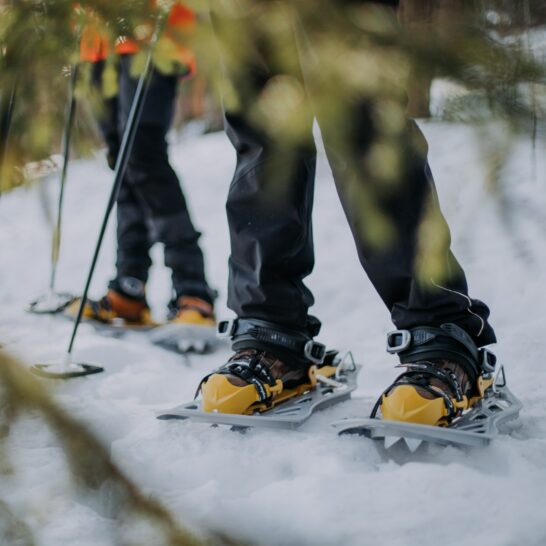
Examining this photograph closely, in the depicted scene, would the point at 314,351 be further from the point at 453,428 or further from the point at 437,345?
the point at 453,428

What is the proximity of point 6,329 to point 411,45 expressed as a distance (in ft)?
9.08

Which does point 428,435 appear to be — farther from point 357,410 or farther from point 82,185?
point 82,185

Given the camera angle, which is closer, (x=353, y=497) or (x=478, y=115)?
(x=478, y=115)

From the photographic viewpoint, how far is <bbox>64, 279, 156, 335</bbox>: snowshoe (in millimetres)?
3178

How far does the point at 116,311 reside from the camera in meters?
3.24

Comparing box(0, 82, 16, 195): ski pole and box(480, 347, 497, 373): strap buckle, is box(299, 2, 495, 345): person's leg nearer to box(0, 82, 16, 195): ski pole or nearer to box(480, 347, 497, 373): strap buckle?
box(480, 347, 497, 373): strap buckle

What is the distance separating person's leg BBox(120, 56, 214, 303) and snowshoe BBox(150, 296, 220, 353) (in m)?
0.08

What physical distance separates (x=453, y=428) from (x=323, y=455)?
303 mm

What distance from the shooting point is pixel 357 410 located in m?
1.92

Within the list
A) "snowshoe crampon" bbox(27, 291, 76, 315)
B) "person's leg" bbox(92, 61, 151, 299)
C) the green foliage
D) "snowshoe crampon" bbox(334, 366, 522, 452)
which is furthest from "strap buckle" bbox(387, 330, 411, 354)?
"snowshoe crampon" bbox(27, 291, 76, 315)

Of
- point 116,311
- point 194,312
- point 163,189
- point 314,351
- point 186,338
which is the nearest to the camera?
point 314,351

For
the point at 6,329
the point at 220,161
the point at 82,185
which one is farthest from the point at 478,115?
the point at 82,185

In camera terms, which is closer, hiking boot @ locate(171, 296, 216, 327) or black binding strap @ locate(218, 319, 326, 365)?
black binding strap @ locate(218, 319, 326, 365)

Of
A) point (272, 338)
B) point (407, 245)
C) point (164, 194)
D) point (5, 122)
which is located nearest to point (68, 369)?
point (272, 338)
